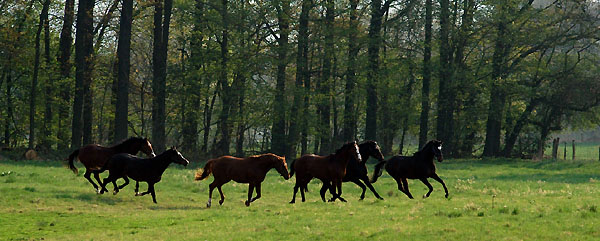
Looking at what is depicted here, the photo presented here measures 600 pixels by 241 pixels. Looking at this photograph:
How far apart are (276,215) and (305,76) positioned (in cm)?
3100

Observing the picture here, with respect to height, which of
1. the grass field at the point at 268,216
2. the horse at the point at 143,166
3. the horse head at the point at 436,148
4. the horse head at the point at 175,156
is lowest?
the grass field at the point at 268,216

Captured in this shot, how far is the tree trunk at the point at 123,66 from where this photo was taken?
39.3 metres

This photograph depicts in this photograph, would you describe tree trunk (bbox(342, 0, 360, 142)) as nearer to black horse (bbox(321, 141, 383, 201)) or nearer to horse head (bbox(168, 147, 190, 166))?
black horse (bbox(321, 141, 383, 201))

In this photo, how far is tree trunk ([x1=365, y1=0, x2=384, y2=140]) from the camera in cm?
4640

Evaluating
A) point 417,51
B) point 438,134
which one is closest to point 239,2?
point 417,51

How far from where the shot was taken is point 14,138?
47.8 m

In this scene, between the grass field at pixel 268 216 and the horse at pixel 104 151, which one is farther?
the horse at pixel 104 151

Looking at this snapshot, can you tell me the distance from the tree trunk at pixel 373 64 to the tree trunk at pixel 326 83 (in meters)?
2.77

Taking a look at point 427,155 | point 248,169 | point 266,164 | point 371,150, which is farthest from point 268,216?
point 427,155

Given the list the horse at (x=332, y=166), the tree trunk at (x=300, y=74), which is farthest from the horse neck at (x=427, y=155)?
the tree trunk at (x=300, y=74)

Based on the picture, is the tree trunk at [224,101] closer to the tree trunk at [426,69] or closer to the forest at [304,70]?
the forest at [304,70]

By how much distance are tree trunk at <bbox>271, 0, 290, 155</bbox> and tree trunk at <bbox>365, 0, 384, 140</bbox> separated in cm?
586

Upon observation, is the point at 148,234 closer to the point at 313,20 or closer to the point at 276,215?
the point at 276,215

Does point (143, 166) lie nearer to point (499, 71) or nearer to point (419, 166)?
point (419, 166)
